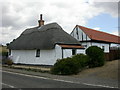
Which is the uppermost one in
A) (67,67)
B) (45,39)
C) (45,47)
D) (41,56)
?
(45,39)

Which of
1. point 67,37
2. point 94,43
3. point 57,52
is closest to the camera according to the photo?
point 57,52

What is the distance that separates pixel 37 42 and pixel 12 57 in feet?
24.1

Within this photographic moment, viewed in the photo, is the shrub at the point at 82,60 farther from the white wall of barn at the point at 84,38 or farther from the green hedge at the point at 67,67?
the white wall of barn at the point at 84,38

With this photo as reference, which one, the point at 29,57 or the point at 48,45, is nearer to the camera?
the point at 48,45

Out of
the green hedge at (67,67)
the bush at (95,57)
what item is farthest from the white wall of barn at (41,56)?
the green hedge at (67,67)

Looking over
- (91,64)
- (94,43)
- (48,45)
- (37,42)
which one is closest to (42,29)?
(37,42)

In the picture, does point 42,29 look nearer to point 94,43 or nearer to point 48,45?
point 48,45

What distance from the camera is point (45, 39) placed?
87.8ft

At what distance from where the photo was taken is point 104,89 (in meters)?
10.0

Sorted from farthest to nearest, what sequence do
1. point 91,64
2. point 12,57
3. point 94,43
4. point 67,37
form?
1. point 12,57
2. point 94,43
3. point 67,37
4. point 91,64

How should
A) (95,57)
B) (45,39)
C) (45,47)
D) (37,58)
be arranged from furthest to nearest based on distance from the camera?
(37,58)
(45,39)
(45,47)
(95,57)

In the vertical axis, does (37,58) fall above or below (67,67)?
above

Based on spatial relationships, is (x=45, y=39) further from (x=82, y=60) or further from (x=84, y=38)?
(x=82, y=60)

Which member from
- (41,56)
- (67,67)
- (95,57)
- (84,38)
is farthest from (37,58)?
(67,67)
